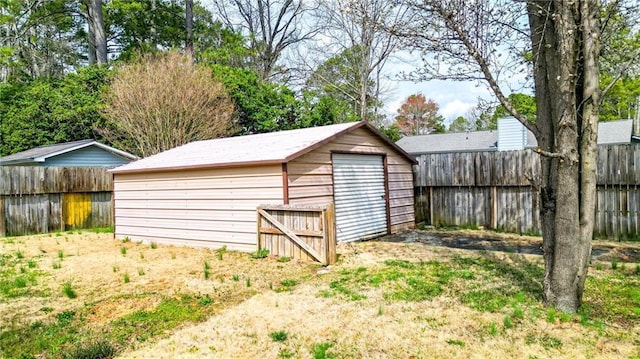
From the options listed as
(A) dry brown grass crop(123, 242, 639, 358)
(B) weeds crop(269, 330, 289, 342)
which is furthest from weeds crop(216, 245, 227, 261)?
(B) weeds crop(269, 330, 289, 342)

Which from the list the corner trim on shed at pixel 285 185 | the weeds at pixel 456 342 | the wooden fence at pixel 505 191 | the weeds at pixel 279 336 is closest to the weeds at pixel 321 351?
the weeds at pixel 279 336

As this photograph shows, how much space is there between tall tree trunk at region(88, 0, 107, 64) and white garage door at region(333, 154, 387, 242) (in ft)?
58.8

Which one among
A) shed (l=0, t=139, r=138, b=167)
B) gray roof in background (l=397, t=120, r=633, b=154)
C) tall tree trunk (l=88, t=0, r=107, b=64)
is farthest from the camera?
gray roof in background (l=397, t=120, r=633, b=154)

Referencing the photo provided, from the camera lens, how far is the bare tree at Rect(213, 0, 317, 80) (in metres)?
25.4

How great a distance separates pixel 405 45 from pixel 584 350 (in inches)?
147

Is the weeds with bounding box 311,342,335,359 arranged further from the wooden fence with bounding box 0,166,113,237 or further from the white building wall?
the white building wall

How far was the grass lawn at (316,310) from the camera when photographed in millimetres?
3627

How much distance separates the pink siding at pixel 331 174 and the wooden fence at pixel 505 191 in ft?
2.23

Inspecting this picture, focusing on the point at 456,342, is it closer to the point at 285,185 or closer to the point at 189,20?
the point at 285,185

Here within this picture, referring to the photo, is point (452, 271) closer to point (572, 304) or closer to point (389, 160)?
point (572, 304)

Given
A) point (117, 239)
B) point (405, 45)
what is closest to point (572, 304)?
point (405, 45)

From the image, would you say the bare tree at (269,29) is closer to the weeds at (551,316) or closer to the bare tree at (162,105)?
the bare tree at (162,105)

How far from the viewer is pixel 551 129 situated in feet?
14.3

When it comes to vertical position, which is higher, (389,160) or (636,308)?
(389,160)
